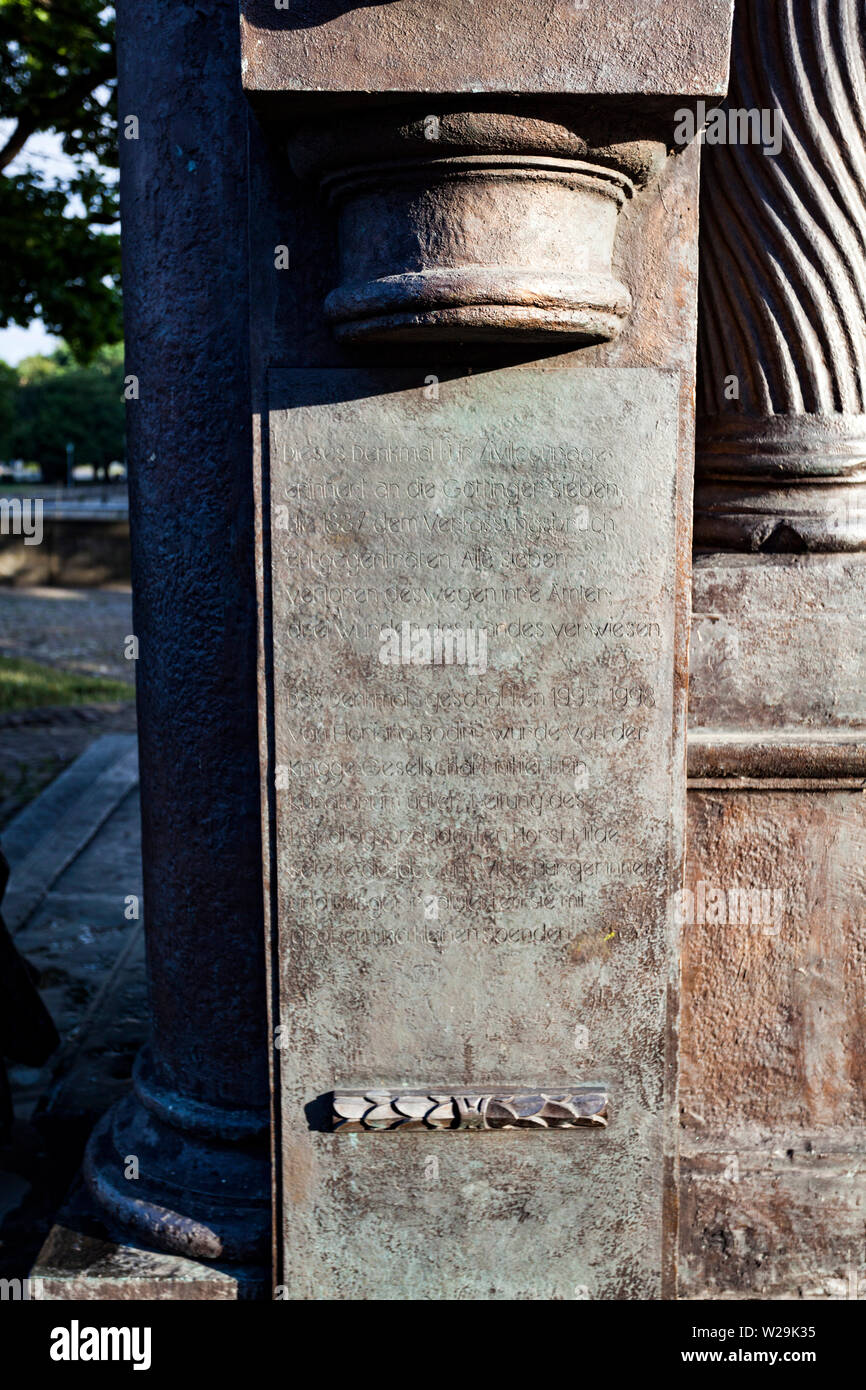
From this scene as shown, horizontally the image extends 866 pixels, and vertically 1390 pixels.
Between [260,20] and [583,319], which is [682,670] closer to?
[583,319]

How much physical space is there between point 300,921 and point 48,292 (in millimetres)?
10104

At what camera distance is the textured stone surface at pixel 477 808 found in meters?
2.41

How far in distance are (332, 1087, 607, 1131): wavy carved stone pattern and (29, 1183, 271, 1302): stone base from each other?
46cm

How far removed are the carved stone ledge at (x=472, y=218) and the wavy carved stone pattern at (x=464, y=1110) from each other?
1580mm

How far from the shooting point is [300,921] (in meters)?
2.53

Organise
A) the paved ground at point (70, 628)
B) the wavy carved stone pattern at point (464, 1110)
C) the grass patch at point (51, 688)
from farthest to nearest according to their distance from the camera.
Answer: the paved ground at point (70, 628)
the grass patch at point (51, 688)
the wavy carved stone pattern at point (464, 1110)

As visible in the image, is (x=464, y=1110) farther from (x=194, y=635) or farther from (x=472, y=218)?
(x=472, y=218)

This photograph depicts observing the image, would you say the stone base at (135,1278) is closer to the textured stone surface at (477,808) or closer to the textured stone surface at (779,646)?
the textured stone surface at (477,808)

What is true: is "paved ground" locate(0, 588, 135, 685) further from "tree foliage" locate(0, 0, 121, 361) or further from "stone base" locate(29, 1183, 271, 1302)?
"stone base" locate(29, 1183, 271, 1302)

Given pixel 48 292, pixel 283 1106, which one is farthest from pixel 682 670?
pixel 48 292

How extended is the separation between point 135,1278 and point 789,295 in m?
2.65

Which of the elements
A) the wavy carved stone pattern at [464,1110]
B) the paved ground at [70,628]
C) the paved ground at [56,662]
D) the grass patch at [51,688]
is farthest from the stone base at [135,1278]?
the paved ground at [70,628]

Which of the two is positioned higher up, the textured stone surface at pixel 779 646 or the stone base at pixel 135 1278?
the textured stone surface at pixel 779 646

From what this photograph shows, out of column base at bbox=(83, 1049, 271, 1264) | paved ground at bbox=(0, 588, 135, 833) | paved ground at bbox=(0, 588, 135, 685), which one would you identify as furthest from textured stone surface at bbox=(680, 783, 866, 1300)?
paved ground at bbox=(0, 588, 135, 685)
